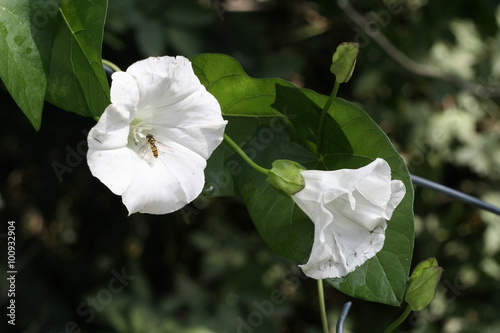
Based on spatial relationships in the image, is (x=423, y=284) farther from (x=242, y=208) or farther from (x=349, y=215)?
(x=242, y=208)

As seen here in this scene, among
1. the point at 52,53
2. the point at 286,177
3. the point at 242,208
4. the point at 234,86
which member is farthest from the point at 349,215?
the point at 242,208

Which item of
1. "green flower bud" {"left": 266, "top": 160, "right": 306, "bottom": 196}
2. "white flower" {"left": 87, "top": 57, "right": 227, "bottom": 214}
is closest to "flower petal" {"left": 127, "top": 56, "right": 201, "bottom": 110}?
"white flower" {"left": 87, "top": 57, "right": 227, "bottom": 214}

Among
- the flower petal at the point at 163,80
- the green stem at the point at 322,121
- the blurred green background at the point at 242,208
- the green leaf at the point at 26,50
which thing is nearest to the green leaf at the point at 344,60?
the green stem at the point at 322,121

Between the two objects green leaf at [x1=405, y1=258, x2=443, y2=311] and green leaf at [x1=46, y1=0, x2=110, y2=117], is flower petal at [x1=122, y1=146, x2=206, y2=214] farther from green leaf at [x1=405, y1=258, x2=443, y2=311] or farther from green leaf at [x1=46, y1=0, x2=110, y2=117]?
green leaf at [x1=405, y1=258, x2=443, y2=311]

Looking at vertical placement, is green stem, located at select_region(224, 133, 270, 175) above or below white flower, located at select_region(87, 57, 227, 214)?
below

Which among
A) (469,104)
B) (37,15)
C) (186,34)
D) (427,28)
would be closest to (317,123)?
(37,15)

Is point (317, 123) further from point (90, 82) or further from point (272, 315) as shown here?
point (272, 315)
